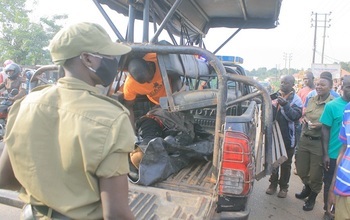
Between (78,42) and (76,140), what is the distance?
391mm

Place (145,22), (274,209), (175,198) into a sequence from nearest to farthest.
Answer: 1. (175,198)
2. (145,22)
3. (274,209)

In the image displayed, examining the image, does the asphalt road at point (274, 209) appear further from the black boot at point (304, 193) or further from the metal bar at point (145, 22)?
the metal bar at point (145, 22)

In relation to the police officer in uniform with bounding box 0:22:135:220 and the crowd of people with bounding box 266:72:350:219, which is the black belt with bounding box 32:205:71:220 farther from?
the crowd of people with bounding box 266:72:350:219

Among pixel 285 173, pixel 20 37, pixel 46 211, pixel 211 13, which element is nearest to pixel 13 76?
pixel 211 13

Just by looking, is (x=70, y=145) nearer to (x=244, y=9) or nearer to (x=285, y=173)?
(x=244, y=9)

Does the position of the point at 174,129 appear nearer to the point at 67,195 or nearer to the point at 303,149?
the point at 303,149

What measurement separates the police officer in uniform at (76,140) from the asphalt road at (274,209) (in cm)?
298

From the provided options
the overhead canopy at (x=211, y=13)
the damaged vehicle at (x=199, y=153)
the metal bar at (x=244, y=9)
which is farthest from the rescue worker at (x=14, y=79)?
the metal bar at (x=244, y=9)

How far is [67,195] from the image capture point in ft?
4.01

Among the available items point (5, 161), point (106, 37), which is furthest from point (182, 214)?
point (106, 37)

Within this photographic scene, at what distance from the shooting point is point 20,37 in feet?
73.5

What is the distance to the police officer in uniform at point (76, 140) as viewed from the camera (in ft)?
3.78

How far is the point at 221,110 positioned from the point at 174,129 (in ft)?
3.98

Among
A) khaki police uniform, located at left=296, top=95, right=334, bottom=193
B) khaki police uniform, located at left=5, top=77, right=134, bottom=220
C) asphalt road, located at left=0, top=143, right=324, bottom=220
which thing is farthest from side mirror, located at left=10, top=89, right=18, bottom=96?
khaki police uniform, located at left=5, top=77, right=134, bottom=220
